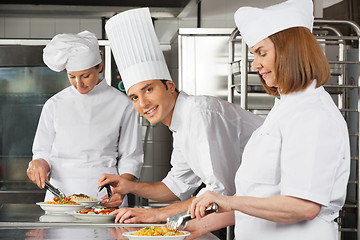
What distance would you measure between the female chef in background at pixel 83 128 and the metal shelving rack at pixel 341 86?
2.83 feet

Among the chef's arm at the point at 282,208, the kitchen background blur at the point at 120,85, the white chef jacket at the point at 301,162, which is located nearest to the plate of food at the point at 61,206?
the white chef jacket at the point at 301,162

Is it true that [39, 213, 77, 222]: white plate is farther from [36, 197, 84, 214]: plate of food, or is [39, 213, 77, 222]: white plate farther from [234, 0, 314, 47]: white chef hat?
[234, 0, 314, 47]: white chef hat

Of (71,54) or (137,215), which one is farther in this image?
(71,54)

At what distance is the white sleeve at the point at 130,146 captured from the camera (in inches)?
110

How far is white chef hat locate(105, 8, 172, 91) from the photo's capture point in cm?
224

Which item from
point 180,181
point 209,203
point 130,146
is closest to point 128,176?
point 130,146

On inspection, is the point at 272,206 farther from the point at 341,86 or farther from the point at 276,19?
the point at 341,86

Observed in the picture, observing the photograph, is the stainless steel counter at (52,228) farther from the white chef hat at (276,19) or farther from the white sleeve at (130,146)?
the white chef hat at (276,19)

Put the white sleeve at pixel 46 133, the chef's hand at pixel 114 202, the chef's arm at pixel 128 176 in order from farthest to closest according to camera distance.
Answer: the white sleeve at pixel 46 133 → the chef's arm at pixel 128 176 → the chef's hand at pixel 114 202

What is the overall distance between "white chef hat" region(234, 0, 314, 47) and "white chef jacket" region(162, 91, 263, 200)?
54cm

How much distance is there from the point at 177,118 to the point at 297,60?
0.82m

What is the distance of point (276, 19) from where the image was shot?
4.95 ft

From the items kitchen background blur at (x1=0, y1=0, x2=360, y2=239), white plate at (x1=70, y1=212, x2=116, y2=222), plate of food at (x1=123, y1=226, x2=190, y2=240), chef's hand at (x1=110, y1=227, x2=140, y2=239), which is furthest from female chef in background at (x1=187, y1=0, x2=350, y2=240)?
kitchen background blur at (x1=0, y1=0, x2=360, y2=239)

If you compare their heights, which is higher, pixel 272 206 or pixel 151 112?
pixel 151 112
